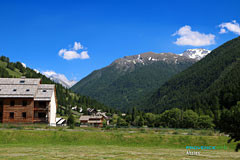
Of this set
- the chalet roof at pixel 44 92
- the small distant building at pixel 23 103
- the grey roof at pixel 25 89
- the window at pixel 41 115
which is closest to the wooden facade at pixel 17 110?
the small distant building at pixel 23 103

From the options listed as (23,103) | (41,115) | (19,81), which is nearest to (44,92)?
(23,103)

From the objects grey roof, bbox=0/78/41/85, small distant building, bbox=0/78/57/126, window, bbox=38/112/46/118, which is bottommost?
window, bbox=38/112/46/118

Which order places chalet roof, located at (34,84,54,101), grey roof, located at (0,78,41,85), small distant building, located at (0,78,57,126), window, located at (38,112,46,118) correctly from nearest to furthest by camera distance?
1. small distant building, located at (0,78,57,126)
2. chalet roof, located at (34,84,54,101)
3. grey roof, located at (0,78,41,85)
4. window, located at (38,112,46,118)

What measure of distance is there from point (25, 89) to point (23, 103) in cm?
397

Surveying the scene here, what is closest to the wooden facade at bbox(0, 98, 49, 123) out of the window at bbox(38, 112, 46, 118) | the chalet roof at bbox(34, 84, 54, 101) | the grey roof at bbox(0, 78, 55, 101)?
the grey roof at bbox(0, 78, 55, 101)

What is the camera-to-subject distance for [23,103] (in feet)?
→ 225

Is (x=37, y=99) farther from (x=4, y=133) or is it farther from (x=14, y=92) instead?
(x=4, y=133)

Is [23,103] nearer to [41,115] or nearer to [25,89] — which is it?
[25,89]

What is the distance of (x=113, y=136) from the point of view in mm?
51781

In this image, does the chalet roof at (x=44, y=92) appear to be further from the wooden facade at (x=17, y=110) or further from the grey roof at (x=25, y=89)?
the wooden facade at (x=17, y=110)

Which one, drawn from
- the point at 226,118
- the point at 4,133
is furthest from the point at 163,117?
A: the point at 226,118

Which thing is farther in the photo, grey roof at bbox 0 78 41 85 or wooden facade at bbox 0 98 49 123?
grey roof at bbox 0 78 41 85

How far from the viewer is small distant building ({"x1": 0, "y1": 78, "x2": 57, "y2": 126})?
222ft

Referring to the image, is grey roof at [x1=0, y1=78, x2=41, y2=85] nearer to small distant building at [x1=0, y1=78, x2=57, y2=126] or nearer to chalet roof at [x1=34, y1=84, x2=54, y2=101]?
small distant building at [x1=0, y1=78, x2=57, y2=126]
